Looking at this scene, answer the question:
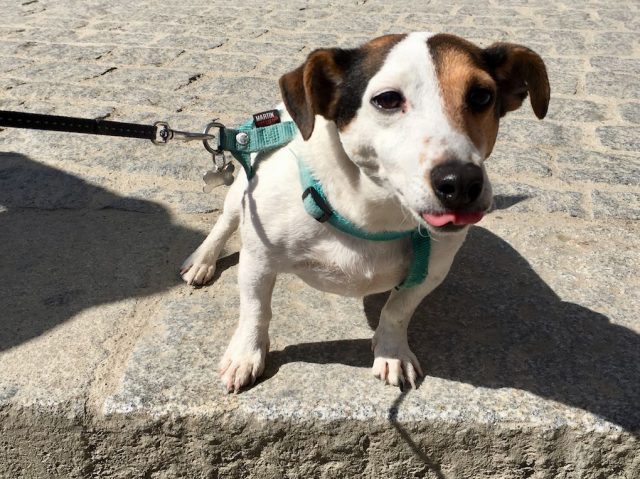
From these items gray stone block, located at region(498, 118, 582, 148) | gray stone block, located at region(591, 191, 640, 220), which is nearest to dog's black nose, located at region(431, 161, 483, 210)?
gray stone block, located at region(591, 191, 640, 220)

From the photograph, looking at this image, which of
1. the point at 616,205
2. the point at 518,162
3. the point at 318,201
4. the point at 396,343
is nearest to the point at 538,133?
the point at 518,162

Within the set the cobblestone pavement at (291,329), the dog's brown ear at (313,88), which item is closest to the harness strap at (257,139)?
the dog's brown ear at (313,88)

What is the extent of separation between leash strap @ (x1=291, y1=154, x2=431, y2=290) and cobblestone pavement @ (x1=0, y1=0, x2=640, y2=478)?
44cm

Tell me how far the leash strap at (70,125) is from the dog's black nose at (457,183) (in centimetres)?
121

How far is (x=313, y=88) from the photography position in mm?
2145

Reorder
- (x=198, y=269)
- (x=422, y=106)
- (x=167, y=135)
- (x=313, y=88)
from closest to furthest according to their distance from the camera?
1. (x=422, y=106)
2. (x=313, y=88)
3. (x=167, y=135)
4. (x=198, y=269)

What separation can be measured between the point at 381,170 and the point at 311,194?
0.27 m

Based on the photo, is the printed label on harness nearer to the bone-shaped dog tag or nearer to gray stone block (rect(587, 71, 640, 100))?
the bone-shaped dog tag

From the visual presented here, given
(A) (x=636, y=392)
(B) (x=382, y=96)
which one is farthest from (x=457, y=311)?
(B) (x=382, y=96)

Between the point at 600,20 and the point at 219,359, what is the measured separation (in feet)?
20.0

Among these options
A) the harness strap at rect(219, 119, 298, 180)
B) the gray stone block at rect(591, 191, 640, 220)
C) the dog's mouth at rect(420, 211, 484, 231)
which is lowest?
the gray stone block at rect(591, 191, 640, 220)

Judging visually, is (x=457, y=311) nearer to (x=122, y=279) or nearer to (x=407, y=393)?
(x=407, y=393)

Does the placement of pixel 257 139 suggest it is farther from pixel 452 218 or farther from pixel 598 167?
pixel 598 167

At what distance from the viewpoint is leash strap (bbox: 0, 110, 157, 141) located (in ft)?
7.36
